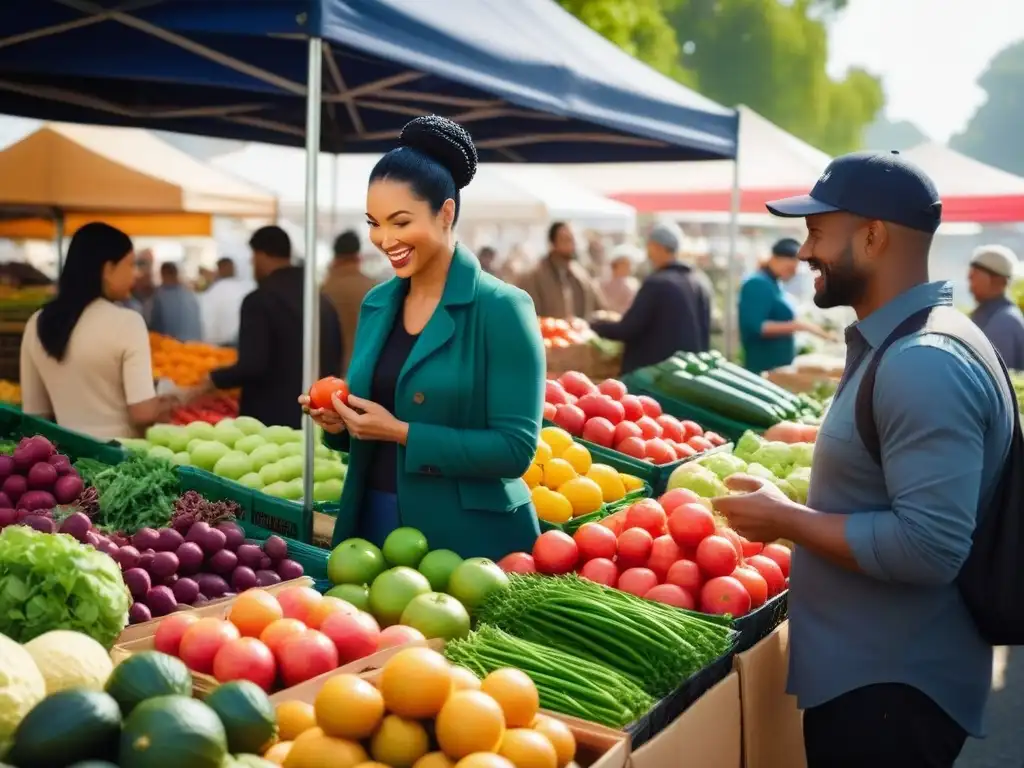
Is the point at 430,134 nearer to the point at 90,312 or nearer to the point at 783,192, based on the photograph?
the point at 90,312

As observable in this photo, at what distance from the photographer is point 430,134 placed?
117 inches

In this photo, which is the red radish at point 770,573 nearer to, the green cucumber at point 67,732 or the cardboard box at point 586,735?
the cardboard box at point 586,735

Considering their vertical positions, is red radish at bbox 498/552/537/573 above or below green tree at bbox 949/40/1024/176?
below

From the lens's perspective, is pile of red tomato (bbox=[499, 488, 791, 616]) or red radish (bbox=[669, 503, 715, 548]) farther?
red radish (bbox=[669, 503, 715, 548])

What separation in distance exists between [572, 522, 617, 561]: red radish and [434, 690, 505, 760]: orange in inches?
46.3

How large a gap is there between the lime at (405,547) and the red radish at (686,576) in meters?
0.71

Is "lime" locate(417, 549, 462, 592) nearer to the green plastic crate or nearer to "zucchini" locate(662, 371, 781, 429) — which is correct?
the green plastic crate

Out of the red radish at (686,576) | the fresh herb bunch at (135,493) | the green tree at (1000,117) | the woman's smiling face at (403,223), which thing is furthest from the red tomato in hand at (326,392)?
the green tree at (1000,117)

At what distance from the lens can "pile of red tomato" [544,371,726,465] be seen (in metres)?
5.18

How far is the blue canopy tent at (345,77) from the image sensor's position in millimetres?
4023

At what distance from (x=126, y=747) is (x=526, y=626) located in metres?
1.20

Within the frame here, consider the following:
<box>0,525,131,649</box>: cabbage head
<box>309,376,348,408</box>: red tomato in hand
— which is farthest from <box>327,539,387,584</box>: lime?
<box>0,525,131,649</box>: cabbage head

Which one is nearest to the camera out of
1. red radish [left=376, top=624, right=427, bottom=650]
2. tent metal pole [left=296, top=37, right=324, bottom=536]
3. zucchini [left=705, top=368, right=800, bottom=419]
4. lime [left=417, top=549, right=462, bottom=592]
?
red radish [left=376, top=624, right=427, bottom=650]

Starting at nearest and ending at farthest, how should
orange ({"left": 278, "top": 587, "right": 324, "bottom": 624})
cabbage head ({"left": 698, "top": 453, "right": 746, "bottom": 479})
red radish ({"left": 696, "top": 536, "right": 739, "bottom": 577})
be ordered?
orange ({"left": 278, "top": 587, "right": 324, "bottom": 624})
red radish ({"left": 696, "top": 536, "right": 739, "bottom": 577})
cabbage head ({"left": 698, "top": 453, "right": 746, "bottom": 479})
